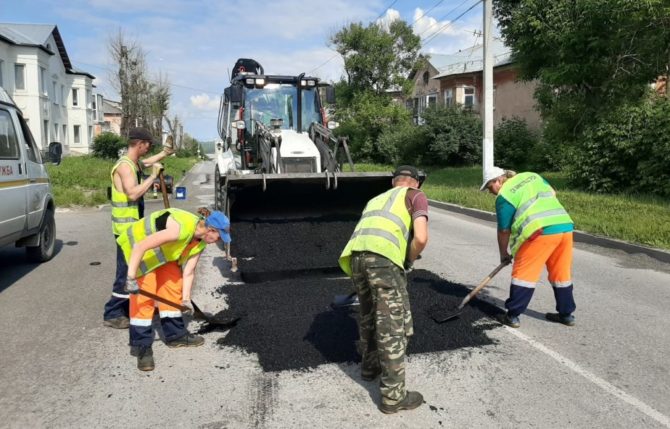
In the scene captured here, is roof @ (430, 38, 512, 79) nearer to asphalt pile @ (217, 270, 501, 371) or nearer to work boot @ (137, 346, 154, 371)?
asphalt pile @ (217, 270, 501, 371)

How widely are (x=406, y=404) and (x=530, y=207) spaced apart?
216 cm

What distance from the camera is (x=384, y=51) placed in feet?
108

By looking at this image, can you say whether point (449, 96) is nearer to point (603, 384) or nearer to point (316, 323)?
point (316, 323)

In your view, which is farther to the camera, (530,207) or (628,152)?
(628,152)

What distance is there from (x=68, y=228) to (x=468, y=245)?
7.90m

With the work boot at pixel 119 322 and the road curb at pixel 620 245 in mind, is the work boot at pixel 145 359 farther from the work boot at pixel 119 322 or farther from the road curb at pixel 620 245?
the road curb at pixel 620 245

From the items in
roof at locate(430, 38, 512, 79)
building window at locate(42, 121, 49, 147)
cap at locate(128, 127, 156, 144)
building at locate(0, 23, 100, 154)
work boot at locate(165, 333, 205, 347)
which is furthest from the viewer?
roof at locate(430, 38, 512, 79)

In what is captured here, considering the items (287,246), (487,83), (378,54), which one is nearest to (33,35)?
(378,54)

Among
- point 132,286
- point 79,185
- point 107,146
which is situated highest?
point 107,146

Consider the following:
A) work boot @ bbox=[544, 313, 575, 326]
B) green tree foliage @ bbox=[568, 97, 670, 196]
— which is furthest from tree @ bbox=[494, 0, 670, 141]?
work boot @ bbox=[544, 313, 575, 326]

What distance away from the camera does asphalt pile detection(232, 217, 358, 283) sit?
5871 millimetres

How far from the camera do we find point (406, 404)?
3227mm

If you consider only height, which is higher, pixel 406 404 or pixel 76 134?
pixel 76 134

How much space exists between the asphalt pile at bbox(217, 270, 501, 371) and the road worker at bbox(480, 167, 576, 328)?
1.55ft
